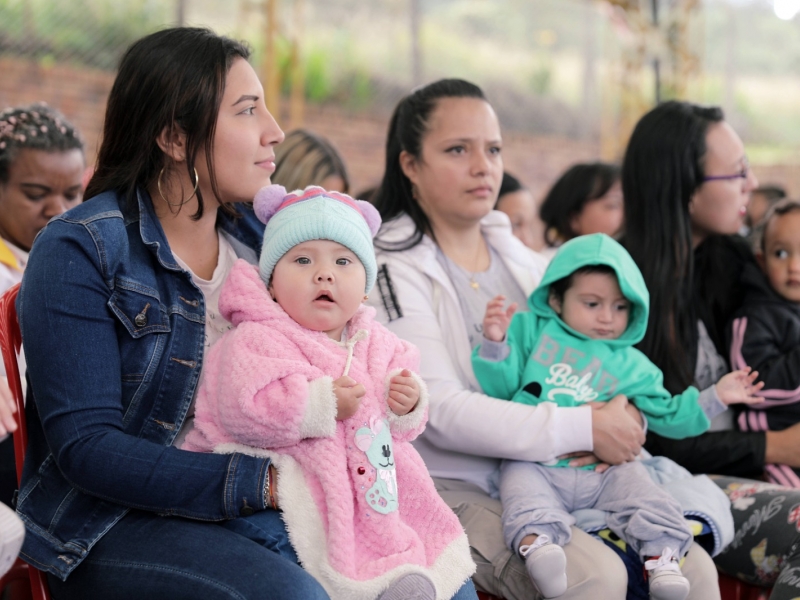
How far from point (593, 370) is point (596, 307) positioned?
18 centimetres

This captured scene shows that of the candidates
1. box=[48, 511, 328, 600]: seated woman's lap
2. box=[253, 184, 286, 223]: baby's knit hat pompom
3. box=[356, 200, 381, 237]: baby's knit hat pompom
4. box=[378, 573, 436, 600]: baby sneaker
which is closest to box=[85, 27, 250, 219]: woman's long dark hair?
box=[253, 184, 286, 223]: baby's knit hat pompom

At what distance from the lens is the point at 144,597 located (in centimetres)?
150

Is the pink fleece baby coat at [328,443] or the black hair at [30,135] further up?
the black hair at [30,135]

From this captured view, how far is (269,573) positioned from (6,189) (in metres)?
1.82

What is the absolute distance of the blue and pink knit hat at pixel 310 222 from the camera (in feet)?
5.66

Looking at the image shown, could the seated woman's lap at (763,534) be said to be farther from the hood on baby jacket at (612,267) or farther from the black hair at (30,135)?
the black hair at (30,135)

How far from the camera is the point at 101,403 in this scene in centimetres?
158

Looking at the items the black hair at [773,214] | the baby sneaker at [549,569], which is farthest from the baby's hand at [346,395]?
the black hair at [773,214]

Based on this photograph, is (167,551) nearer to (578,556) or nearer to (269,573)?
(269,573)

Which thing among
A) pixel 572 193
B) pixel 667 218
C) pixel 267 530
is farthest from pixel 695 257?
pixel 267 530

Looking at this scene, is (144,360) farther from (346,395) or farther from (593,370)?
(593,370)

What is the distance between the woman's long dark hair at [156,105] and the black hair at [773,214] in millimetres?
1865

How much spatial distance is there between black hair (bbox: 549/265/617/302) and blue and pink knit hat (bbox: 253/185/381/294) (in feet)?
2.36

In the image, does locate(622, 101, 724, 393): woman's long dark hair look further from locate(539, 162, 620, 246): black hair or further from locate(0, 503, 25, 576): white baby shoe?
locate(0, 503, 25, 576): white baby shoe
